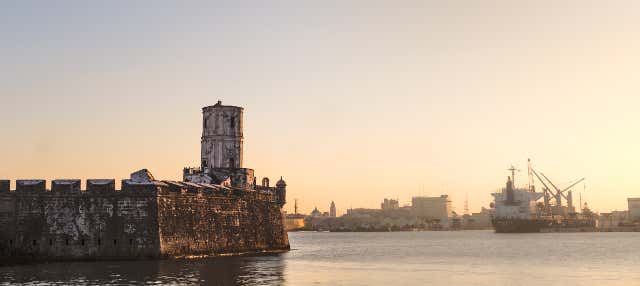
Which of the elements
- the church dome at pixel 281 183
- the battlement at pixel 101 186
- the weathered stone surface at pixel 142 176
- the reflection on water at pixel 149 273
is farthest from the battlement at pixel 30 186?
the church dome at pixel 281 183

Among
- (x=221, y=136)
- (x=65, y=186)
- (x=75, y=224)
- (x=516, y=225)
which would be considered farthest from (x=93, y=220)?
(x=516, y=225)

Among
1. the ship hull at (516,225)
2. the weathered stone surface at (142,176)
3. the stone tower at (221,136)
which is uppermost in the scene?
the stone tower at (221,136)

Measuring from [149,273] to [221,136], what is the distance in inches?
900

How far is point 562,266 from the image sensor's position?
42.4 metres

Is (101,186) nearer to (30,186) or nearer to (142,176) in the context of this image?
(142,176)

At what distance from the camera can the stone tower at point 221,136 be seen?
52.3 metres

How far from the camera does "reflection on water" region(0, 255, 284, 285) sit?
89.1 feet

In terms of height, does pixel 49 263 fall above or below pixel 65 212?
below

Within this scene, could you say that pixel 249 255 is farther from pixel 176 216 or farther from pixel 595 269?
pixel 595 269

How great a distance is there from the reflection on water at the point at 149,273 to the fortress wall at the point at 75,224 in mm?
1184

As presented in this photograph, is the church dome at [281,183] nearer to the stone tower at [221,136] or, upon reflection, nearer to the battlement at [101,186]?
the stone tower at [221,136]

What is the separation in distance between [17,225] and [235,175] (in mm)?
18690

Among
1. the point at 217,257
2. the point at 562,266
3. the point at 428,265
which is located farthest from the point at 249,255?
the point at 562,266

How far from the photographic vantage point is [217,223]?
4284 cm
